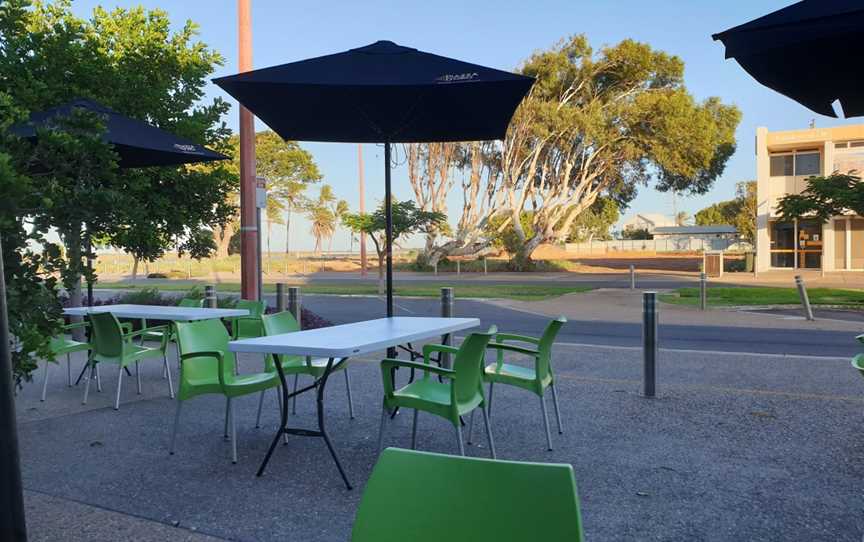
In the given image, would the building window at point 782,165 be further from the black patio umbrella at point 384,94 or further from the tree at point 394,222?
the black patio umbrella at point 384,94

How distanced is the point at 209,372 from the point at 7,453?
11.1ft

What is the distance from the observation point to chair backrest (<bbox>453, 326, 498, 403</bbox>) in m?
4.37

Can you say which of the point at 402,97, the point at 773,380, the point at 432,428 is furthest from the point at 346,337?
the point at 773,380

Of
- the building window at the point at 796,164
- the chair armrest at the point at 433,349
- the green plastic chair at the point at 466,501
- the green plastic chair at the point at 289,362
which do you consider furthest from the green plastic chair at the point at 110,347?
the building window at the point at 796,164

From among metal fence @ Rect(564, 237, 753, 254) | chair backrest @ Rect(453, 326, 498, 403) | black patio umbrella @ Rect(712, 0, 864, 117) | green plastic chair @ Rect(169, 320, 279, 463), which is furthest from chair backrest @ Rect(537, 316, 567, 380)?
metal fence @ Rect(564, 237, 753, 254)

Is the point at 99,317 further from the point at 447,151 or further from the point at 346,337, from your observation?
the point at 447,151

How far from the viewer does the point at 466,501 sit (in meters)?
1.72

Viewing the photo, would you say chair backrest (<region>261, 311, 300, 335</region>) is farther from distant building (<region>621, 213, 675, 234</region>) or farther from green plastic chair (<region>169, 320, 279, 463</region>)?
distant building (<region>621, 213, 675, 234</region>)

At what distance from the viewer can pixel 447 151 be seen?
125 ft

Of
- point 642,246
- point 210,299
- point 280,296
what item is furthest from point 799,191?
point 642,246

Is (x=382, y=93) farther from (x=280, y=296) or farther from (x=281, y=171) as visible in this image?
(x=281, y=171)

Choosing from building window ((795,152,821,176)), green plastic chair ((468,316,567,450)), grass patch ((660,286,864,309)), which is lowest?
grass patch ((660,286,864,309))

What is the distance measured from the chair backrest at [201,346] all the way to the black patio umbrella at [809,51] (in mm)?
4031

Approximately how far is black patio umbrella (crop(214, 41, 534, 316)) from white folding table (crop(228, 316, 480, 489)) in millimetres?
1114
